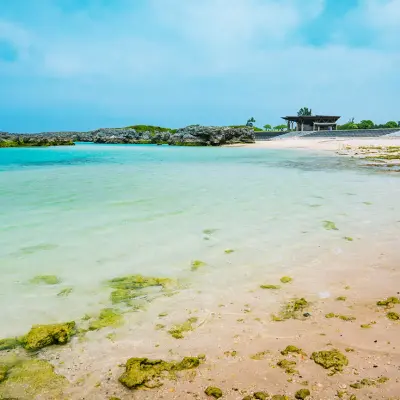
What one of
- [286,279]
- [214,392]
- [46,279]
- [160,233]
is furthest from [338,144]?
[214,392]

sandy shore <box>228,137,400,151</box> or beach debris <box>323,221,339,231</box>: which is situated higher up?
sandy shore <box>228,137,400,151</box>

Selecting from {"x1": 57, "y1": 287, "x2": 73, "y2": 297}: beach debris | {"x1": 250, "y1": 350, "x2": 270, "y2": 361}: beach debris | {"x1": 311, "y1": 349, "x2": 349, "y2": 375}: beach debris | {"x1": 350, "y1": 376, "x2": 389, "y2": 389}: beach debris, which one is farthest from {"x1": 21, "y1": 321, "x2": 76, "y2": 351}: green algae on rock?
{"x1": 350, "y1": 376, "x2": 389, "y2": 389}: beach debris

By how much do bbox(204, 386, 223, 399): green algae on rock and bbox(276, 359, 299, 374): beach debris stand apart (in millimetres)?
481

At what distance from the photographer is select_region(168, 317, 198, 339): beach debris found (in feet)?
9.16

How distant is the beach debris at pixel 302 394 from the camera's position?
6.61 feet

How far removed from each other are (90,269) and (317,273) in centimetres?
275

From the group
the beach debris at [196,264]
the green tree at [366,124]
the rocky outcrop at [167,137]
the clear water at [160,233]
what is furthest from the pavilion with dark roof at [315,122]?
the beach debris at [196,264]

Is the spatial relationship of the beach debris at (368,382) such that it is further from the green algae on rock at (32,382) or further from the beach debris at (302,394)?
the green algae on rock at (32,382)

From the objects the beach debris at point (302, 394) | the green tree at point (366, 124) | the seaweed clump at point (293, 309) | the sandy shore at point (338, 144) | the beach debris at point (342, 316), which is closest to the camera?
the beach debris at point (302, 394)

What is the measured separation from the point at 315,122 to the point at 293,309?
7194cm

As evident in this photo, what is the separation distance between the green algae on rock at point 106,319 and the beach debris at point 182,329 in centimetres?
50

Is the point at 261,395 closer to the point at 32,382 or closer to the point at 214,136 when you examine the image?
the point at 32,382

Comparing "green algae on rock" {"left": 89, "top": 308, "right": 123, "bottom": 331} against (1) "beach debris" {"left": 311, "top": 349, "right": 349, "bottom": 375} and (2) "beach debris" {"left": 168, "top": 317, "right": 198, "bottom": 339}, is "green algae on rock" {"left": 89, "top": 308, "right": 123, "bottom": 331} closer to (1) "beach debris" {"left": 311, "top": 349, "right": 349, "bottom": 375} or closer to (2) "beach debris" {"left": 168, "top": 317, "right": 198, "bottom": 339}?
(2) "beach debris" {"left": 168, "top": 317, "right": 198, "bottom": 339}

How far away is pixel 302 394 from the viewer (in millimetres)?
2027
